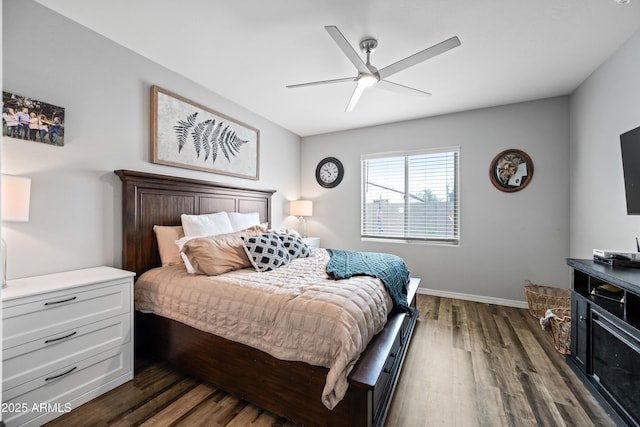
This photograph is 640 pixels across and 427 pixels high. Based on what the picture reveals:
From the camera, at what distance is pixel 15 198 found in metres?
1.56

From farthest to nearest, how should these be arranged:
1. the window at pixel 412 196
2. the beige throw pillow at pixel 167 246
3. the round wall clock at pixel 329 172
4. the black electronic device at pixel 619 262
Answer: the round wall clock at pixel 329 172
the window at pixel 412 196
the beige throw pillow at pixel 167 246
the black electronic device at pixel 619 262

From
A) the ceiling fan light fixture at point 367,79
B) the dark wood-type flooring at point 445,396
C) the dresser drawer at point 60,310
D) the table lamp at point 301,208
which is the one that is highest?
the ceiling fan light fixture at point 367,79

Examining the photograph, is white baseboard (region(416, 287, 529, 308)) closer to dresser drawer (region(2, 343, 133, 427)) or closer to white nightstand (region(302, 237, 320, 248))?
white nightstand (region(302, 237, 320, 248))

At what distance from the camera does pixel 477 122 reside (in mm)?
3686

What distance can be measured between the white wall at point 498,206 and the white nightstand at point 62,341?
337 centimetres

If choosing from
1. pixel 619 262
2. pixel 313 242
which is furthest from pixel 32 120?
pixel 619 262

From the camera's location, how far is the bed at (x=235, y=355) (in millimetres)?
1438

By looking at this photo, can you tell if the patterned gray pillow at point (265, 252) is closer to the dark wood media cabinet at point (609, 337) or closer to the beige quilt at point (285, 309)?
the beige quilt at point (285, 309)

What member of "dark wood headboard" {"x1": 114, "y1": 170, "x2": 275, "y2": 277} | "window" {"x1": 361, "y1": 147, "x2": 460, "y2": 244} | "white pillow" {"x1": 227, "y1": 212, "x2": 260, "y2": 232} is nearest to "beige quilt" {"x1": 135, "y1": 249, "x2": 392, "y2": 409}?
"dark wood headboard" {"x1": 114, "y1": 170, "x2": 275, "y2": 277}

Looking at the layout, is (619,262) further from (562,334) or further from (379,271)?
(379,271)

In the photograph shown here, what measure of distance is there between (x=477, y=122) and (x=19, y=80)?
178 inches

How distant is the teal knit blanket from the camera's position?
209cm

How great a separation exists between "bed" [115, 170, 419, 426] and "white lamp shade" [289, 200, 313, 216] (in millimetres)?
1685

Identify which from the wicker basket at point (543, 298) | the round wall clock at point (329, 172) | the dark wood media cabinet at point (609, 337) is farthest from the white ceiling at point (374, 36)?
the wicker basket at point (543, 298)
